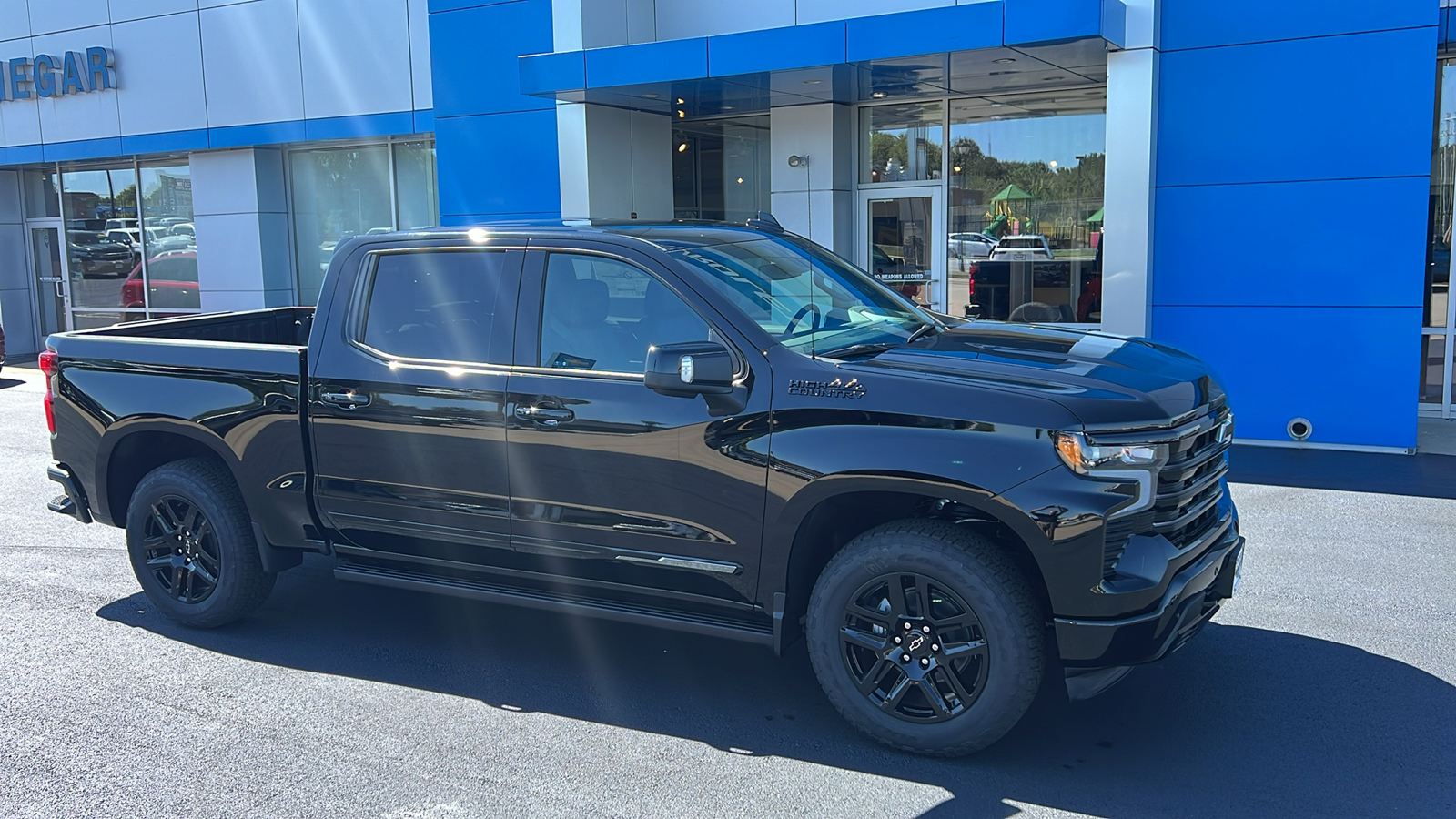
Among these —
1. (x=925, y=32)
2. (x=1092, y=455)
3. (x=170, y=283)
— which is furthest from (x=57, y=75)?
(x=1092, y=455)

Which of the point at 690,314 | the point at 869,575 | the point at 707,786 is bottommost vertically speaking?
the point at 707,786

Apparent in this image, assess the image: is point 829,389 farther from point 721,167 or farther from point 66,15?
point 66,15

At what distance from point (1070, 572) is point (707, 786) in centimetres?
151

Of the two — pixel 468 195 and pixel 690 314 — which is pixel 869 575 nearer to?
pixel 690 314

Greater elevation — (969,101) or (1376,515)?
(969,101)

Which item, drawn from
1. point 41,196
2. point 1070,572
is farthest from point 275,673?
point 41,196

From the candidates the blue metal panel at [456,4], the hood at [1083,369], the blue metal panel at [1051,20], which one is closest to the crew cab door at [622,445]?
the hood at [1083,369]

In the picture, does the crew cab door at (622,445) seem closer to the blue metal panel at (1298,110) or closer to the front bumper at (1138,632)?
the front bumper at (1138,632)

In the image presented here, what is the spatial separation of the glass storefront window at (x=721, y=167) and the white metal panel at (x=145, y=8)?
803 centimetres

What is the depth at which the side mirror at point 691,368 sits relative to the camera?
4504 millimetres

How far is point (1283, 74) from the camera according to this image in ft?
33.4

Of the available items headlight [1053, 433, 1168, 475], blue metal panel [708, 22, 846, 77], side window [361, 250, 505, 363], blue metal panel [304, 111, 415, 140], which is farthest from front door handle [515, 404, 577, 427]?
blue metal panel [304, 111, 415, 140]

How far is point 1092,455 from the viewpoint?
4105 millimetres

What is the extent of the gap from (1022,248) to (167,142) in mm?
12873
